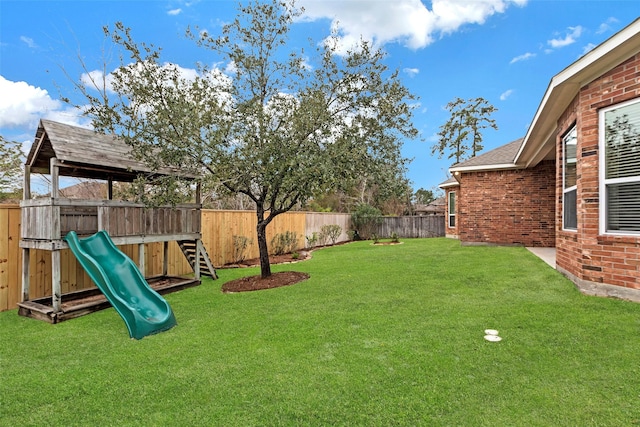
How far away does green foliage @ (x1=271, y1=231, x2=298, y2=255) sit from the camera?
1268 centimetres

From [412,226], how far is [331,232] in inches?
239

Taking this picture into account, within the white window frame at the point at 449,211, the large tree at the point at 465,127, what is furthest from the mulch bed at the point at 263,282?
Result: the large tree at the point at 465,127

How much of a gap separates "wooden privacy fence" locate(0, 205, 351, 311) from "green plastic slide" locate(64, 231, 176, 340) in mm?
731

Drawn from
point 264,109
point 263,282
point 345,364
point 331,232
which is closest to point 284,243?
point 331,232

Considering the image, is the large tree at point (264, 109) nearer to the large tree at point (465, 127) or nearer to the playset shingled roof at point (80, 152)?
the playset shingled roof at point (80, 152)

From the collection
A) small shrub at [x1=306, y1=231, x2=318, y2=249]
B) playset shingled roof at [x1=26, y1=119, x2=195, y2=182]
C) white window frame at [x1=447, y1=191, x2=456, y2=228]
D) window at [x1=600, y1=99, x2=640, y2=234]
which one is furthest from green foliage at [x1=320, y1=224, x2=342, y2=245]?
window at [x1=600, y1=99, x2=640, y2=234]

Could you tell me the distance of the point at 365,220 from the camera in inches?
758

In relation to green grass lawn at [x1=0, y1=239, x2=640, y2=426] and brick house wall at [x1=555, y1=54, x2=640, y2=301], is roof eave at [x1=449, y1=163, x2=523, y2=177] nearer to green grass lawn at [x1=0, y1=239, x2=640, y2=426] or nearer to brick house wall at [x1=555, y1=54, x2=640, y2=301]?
brick house wall at [x1=555, y1=54, x2=640, y2=301]

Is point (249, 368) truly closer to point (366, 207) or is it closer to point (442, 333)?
point (442, 333)

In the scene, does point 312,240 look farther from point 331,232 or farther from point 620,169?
point 620,169

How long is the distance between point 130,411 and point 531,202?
11.9 metres

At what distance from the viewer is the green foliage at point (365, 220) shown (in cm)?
1917

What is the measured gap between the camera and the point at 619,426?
2.12 metres

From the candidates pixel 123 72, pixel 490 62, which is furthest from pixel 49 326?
pixel 490 62
